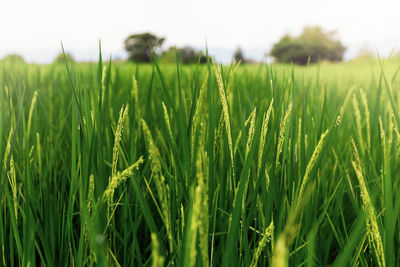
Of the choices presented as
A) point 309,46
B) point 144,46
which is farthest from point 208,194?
point 309,46

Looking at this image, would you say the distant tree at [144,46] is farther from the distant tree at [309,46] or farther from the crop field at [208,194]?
the distant tree at [309,46]

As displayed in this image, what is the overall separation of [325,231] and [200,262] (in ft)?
1.32

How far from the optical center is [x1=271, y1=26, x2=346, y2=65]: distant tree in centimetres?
2905

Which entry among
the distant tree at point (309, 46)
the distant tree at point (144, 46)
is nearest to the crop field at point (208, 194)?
the distant tree at point (144, 46)

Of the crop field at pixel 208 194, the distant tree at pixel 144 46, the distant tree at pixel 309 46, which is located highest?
the distant tree at pixel 309 46

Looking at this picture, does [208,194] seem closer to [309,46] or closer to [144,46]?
[144,46]

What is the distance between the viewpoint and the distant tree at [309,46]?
29.0m

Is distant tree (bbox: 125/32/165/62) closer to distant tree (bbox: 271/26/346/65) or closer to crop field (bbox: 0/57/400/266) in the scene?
crop field (bbox: 0/57/400/266)

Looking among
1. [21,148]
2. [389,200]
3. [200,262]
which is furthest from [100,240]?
[21,148]

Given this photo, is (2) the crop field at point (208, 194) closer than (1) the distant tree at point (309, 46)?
Yes

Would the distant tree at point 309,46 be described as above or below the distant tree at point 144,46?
above

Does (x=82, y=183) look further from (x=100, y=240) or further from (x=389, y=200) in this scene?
(x=389, y=200)

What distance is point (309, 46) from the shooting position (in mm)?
29312

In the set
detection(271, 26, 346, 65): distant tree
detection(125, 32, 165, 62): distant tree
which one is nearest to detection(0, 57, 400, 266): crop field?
detection(125, 32, 165, 62): distant tree
